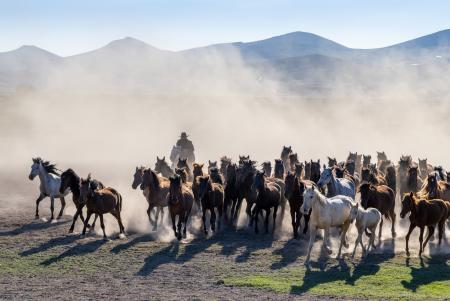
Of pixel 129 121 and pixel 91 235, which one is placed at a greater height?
pixel 129 121

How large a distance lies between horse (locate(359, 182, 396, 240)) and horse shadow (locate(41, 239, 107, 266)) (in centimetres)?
708

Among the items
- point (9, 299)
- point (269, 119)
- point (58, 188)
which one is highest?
point (269, 119)

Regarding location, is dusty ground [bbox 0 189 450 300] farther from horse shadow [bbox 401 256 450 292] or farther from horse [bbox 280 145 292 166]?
horse [bbox 280 145 292 166]

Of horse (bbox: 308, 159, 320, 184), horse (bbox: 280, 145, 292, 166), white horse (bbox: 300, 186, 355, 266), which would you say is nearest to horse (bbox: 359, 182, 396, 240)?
white horse (bbox: 300, 186, 355, 266)

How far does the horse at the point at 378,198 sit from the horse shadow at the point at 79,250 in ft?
23.2

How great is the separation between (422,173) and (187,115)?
50.8 m

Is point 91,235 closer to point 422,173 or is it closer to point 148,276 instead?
point 148,276

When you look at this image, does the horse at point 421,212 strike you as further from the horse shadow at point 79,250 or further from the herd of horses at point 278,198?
the horse shadow at point 79,250

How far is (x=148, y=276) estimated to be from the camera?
45.5 ft

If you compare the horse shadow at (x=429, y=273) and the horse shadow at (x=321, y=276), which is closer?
the horse shadow at (x=321, y=276)

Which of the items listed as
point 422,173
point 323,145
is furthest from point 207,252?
point 323,145

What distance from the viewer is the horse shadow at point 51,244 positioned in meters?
15.7

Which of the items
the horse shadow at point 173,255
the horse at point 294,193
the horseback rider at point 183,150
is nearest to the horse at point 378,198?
the horse at point 294,193

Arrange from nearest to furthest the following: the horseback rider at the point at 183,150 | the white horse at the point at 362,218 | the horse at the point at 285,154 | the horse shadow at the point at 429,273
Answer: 1. the horse shadow at the point at 429,273
2. the white horse at the point at 362,218
3. the horse at the point at 285,154
4. the horseback rider at the point at 183,150
